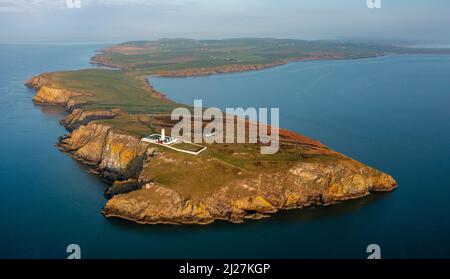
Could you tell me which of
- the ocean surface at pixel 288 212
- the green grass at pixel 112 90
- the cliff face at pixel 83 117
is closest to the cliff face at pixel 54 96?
the green grass at pixel 112 90

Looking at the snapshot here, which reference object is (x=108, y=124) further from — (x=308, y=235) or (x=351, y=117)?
(x=351, y=117)

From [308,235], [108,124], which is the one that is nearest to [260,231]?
[308,235]

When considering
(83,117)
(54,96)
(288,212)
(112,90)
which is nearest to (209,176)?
(288,212)

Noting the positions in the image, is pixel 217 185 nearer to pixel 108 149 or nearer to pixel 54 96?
pixel 108 149

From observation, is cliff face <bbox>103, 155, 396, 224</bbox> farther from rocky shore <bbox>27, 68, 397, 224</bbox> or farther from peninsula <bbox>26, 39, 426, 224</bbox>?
peninsula <bbox>26, 39, 426, 224</bbox>

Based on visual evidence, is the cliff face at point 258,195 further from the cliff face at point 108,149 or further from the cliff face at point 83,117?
the cliff face at point 83,117

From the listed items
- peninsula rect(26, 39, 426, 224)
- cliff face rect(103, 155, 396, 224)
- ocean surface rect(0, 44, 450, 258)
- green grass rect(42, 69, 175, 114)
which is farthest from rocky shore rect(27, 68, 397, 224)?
green grass rect(42, 69, 175, 114)

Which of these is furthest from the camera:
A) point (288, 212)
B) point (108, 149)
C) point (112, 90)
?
point (112, 90)

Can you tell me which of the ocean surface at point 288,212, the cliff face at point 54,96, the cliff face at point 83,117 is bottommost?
the ocean surface at point 288,212

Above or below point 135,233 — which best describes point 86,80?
above
